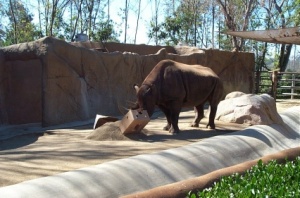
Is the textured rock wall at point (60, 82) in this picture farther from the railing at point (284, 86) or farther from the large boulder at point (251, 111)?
the railing at point (284, 86)

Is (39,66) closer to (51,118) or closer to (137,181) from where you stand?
(51,118)

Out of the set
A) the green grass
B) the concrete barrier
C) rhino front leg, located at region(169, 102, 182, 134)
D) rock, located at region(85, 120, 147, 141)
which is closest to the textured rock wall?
rock, located at region(85, 120, 147, 141)

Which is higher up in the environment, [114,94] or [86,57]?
[86,57]

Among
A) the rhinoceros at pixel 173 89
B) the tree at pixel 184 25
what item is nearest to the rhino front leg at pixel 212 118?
the rhinoceros at pixel 173 89

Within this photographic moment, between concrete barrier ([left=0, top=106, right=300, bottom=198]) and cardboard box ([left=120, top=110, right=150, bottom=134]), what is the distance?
56.6 inches

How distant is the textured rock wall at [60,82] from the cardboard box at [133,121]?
3071mm

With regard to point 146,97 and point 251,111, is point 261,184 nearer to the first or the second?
point 146,97

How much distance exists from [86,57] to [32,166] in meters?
A: 6.88

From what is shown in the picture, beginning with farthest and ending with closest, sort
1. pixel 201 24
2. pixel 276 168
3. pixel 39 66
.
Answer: pixel 201 24 < pixel 39 66 < pixel 276 168

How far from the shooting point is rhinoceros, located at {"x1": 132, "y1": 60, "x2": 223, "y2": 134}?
866 centimetres

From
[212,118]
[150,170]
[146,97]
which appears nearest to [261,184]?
[150,170]

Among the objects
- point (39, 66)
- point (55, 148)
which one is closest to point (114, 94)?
point (39, 66)

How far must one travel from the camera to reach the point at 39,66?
11852 millimetres

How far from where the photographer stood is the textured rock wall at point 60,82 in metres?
11.1
